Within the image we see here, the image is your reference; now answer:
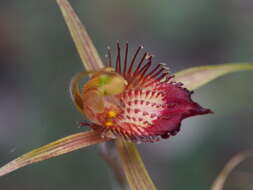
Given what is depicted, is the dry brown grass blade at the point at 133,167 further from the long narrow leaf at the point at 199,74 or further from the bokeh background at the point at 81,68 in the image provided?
the bokeh background at the point at 81,68

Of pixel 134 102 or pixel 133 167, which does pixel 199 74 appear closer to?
pixel 134 102

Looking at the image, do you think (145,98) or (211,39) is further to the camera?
(211,39)

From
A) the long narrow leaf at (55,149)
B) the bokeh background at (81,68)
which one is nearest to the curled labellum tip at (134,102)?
the long narrow leaf at (55,149)

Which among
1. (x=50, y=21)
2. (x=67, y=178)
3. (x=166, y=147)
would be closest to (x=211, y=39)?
(x=166, y=147)

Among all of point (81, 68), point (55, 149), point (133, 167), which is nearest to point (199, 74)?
point (133, 167)

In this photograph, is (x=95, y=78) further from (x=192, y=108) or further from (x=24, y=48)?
(x=24, y=48)

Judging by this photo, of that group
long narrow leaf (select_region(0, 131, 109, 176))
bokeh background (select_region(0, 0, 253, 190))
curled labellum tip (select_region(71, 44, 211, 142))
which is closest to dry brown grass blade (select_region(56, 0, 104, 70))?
curled labellum tip (select_region(71, 44, 211, 142))

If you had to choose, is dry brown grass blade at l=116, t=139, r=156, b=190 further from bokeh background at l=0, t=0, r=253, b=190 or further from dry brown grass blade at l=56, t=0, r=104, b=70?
bokeh background at l=0, t=0, r=253, b=190
